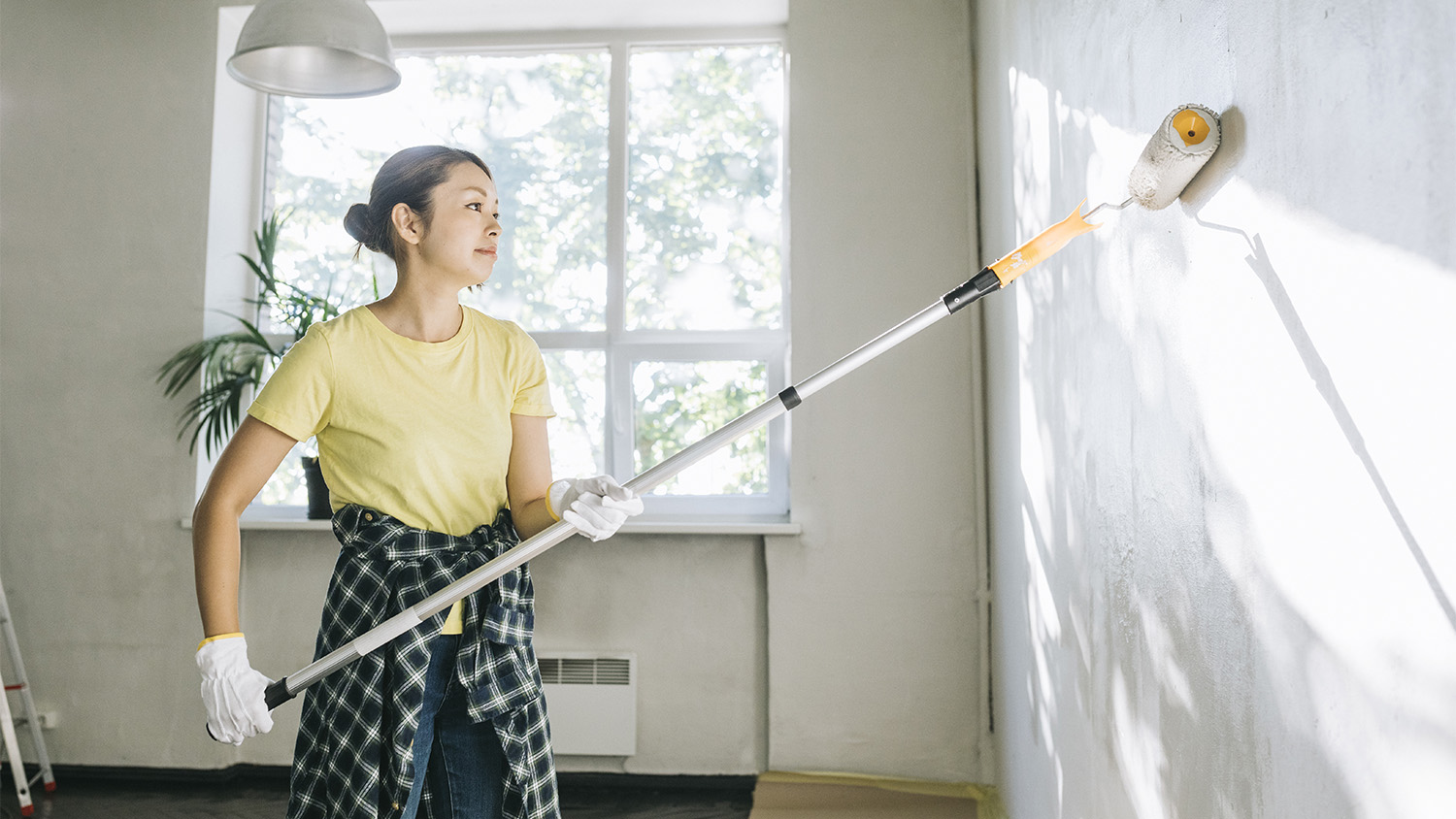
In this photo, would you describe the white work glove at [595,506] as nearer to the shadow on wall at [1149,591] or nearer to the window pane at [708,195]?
the shadow on wall at [1149,591]

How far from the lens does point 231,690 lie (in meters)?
1.42

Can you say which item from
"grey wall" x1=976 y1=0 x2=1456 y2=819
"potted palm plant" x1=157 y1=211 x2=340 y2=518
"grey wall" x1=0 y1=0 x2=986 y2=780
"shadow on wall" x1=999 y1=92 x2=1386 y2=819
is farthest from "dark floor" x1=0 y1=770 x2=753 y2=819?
"grey wall" x1=976 y1=0 x2=1456 y2=819

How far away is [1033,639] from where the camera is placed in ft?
6.75

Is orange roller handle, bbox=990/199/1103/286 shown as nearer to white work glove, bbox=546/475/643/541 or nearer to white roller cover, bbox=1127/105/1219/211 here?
white roller cover, bbox=1127/105/1219/211

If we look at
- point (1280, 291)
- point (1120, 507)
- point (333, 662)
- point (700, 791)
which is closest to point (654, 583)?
point (700, 791)

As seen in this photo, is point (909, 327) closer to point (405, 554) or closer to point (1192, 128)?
point (1192, 128)

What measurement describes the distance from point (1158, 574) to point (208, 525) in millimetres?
1268

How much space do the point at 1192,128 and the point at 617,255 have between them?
244 centimetres

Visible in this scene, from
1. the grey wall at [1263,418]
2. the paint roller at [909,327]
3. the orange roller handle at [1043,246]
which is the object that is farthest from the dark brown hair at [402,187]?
the grey wall at [1263,418]

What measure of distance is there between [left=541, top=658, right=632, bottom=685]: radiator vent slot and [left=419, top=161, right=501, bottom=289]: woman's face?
1.63 m

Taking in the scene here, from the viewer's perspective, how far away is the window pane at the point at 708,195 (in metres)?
3.19

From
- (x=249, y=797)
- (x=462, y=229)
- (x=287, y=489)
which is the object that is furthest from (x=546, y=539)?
(x=287, y=489)

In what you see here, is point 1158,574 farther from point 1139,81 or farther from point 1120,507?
point 1139,81

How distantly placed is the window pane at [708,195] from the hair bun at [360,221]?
1583 mm
